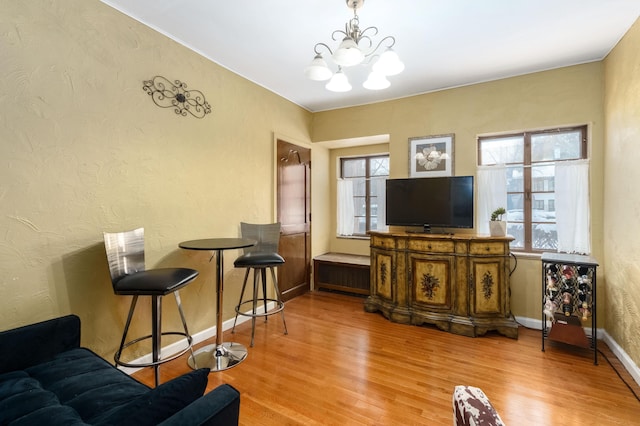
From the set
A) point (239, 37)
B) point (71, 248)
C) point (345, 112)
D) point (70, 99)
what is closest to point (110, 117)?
point (70, 99)

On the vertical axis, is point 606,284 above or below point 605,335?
above

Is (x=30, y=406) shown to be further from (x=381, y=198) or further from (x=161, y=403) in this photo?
(x=381, y=198)

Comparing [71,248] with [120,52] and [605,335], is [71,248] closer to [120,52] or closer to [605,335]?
[120,52]

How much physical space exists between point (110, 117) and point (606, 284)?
452 centimetres

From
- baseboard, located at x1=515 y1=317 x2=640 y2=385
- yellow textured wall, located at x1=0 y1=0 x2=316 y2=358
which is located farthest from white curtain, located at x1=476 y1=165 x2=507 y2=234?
yellow textured wall, located at x1=0 y1=0 x2=316 y2=358

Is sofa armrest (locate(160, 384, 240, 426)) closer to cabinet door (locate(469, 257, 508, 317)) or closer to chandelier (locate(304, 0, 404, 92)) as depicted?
chandelier (locate(304, 0, 404, 92))

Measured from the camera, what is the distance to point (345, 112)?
4172mm

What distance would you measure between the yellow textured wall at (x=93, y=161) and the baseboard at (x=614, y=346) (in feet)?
10.9

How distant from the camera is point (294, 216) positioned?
402 centimetres

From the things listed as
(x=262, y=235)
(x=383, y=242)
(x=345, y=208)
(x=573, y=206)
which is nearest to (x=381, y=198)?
(x=345, y=208)

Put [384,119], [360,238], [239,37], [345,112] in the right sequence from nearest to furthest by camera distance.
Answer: [239,37] < [384,119] < [345,112] < [360,238]

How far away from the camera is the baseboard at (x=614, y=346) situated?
2159 millimetres

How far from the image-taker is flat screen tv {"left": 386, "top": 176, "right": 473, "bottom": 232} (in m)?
3.23

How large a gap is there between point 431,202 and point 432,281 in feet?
2.96
